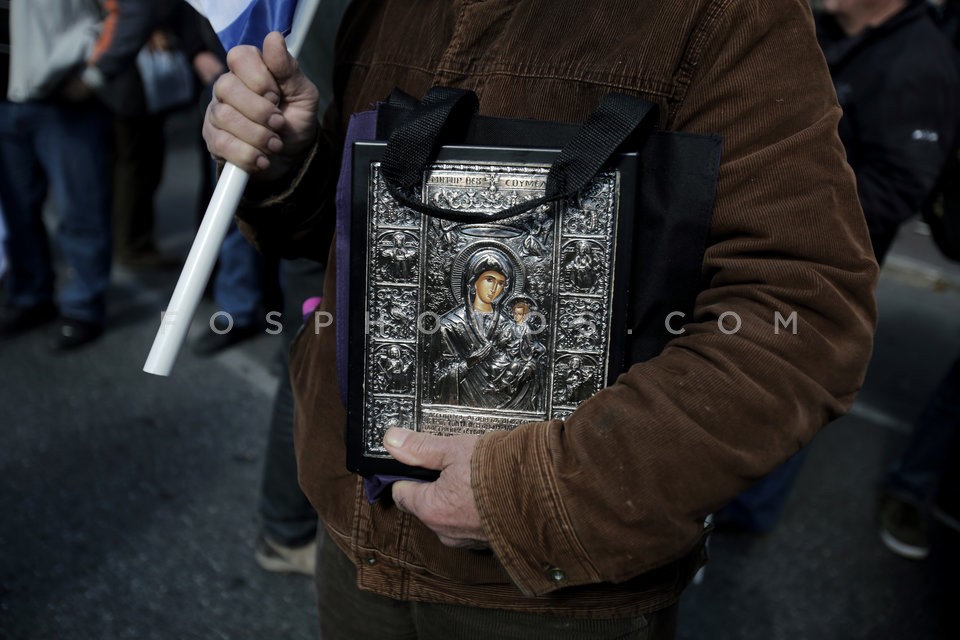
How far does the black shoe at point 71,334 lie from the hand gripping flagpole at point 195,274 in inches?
128

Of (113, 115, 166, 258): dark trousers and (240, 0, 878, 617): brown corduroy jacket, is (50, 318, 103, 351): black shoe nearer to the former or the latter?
(113, 115, 166, 258): dark trousers

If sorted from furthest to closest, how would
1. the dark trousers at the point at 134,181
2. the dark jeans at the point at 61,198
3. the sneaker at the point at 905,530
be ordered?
the dark trousers at the point at 134,181 → the dark jeans at the point at 61,198 → the sneaker at the point at 905,530

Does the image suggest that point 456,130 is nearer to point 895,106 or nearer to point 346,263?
point 346,263

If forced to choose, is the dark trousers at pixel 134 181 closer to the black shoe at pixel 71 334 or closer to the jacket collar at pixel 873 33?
the black shoe at pixel 71 334

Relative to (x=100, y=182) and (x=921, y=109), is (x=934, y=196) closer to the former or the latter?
(x=921, y=109)

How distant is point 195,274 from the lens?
1071mm

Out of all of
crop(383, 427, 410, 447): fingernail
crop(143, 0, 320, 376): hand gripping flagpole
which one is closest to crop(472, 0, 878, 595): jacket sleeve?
crop(383, 427, 410, 447): fingernail

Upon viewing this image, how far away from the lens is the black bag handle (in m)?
0.91

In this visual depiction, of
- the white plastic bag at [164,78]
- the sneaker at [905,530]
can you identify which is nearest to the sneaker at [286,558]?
the sneaker at [905,530]

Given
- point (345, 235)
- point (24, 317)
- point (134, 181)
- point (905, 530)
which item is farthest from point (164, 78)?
point (905, 530)

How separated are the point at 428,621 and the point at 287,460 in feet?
4.74

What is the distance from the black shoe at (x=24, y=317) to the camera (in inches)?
159

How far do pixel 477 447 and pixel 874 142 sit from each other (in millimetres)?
2298

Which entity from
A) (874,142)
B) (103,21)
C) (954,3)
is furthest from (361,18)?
(103,21)
